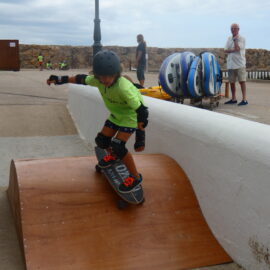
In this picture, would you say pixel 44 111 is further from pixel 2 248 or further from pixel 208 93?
pixel 2 248

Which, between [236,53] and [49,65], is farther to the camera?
[49,65]

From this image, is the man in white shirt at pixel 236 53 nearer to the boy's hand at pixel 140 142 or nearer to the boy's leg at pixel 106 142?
the boy's leg at pixel 106 142

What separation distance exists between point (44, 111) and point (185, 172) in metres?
6.76

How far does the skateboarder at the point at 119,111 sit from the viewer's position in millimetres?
3658

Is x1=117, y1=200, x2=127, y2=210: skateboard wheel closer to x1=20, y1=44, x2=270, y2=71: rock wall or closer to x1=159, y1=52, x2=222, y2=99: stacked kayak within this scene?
x1=159, y1=52, x2=222, y2=99: stacked kayak

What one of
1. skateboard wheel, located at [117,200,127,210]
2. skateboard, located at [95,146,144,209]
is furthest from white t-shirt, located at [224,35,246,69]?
skateboard wheel, located at [117,200,127,210]

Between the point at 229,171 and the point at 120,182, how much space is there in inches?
39.3

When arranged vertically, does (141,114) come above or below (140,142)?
above

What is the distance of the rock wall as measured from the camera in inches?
1607

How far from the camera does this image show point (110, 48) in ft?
135

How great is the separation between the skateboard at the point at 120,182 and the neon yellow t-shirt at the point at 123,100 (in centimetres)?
42

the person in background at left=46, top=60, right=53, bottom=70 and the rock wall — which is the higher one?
the rock wall

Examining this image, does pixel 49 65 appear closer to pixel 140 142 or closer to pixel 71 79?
pixel 71 79

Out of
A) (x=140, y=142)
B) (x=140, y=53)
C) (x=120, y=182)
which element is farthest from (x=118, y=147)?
(x=140, y=53)
